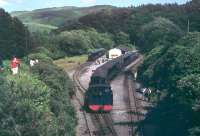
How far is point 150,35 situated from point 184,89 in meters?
64.7

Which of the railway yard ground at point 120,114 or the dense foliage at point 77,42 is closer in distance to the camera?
the railway yard ground at point 120,114

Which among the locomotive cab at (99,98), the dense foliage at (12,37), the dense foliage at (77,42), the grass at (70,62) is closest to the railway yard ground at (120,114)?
the locomotive cab at (99,98)

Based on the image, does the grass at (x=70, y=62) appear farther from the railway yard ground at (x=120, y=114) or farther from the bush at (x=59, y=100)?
the bush at (x=59, y=100)

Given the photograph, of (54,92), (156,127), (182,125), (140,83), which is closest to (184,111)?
(182,125)

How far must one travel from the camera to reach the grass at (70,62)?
79850mm

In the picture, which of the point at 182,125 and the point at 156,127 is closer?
the point at 182,125

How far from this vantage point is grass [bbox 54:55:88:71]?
262 ft

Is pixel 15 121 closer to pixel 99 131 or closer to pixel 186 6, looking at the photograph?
pixel 99 131

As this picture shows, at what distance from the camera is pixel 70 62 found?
85750 mm

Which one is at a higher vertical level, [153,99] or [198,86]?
[198,86]

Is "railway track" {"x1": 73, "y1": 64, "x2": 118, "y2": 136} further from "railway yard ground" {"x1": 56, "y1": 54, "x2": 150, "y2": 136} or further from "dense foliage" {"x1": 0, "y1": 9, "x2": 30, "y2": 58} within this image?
"dense foliage" {"x1": 0, "y1": 9, "x2": 30, "y2": 58}

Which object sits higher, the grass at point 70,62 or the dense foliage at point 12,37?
the dense foliage at point 12,37

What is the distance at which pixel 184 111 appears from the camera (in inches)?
1399

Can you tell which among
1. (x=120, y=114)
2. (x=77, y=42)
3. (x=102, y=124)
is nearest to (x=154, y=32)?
(x=77, y=42)
